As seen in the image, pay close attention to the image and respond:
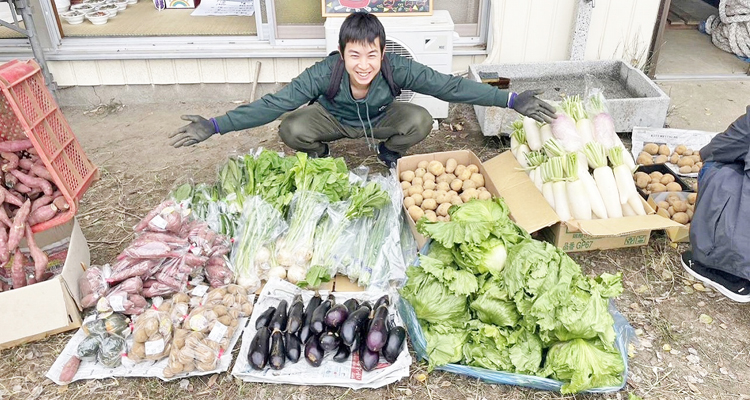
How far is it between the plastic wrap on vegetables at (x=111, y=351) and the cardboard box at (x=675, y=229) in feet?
10.1

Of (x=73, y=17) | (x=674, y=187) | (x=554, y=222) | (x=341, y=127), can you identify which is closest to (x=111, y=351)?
(x=341, y=127)

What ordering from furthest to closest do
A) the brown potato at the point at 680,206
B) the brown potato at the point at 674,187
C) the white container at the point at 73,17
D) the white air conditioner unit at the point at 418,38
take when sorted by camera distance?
the white container at the point at 73,17, the white air conditioner unit at the point at 418,38, the brown potato at the point at 674,187, the brown potato at the point at 680,206

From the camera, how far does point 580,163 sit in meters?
3.36

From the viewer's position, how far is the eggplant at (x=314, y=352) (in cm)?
251

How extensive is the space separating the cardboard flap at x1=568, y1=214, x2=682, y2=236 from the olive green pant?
129 cm

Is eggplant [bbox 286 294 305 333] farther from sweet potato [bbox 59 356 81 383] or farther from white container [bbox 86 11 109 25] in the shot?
white container [bbox 86 11 109 25]

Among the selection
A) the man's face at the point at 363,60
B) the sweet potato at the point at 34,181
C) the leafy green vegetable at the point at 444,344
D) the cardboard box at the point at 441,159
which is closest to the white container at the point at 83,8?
the sweet potato at the point at 34,181

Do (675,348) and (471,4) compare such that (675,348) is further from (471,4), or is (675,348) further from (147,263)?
(471,4)

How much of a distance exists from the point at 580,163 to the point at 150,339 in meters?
2.66

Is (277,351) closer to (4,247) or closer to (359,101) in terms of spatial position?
(4,247)

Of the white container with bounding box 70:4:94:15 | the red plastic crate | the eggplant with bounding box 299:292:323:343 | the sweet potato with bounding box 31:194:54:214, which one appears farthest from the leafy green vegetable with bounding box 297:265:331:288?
the white container with bounding box 70:4:94:15

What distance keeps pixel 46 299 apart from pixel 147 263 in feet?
1.60

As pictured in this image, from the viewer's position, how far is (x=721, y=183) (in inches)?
113

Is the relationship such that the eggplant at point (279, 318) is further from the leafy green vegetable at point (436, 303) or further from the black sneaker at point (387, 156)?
the black sneaker at point (387, 156)
